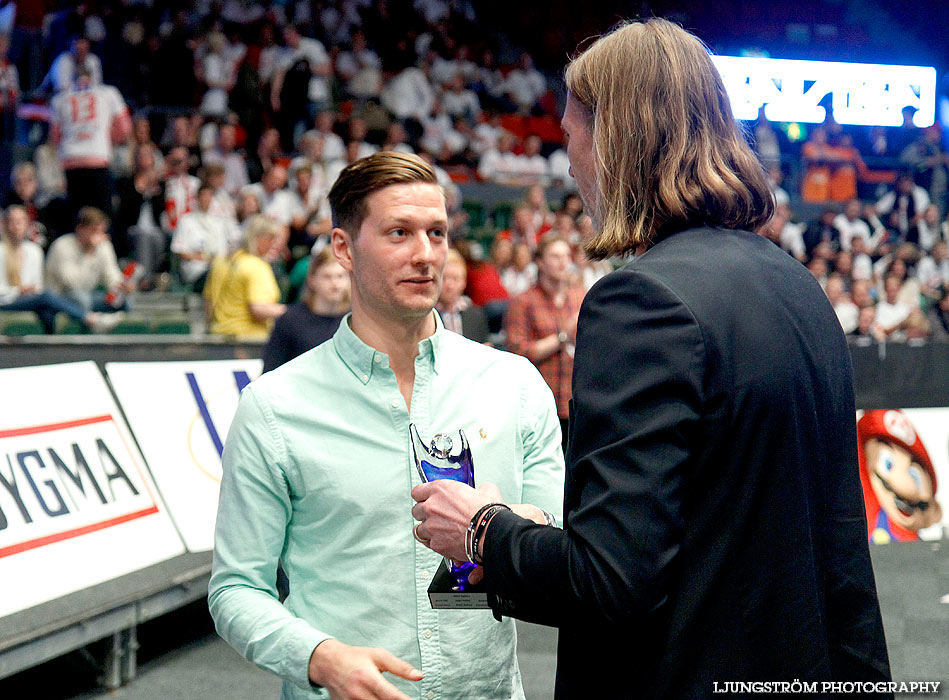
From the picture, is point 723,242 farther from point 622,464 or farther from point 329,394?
point 329,394

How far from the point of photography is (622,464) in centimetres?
126

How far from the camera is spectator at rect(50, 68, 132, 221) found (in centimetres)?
959

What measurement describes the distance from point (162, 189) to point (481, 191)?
4.90 metres

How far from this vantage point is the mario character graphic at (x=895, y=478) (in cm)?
637

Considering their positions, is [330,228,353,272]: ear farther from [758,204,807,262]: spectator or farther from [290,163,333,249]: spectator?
[758,204,807,262]: spectator

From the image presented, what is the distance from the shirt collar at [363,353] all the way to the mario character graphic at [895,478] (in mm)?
4900

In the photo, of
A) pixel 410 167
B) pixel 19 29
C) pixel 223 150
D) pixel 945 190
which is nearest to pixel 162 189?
pixel 223 150

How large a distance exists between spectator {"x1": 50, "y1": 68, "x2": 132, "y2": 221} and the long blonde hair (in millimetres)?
9023

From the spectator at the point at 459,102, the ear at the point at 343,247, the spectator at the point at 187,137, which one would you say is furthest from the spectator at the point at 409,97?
the ear at the point at 343,247

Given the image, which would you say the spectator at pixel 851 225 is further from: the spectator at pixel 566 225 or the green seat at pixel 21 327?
the green seat at pixel 21 327

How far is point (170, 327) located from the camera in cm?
835

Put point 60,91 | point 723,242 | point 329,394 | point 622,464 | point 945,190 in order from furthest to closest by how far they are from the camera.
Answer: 1. point 945,190
2. point 60,91
3. point 329,394
4. point 723,242
5. point 622,464

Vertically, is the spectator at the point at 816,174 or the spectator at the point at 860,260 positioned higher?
the spectator at the point at 816,174

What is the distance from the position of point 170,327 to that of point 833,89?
42.1 feet
